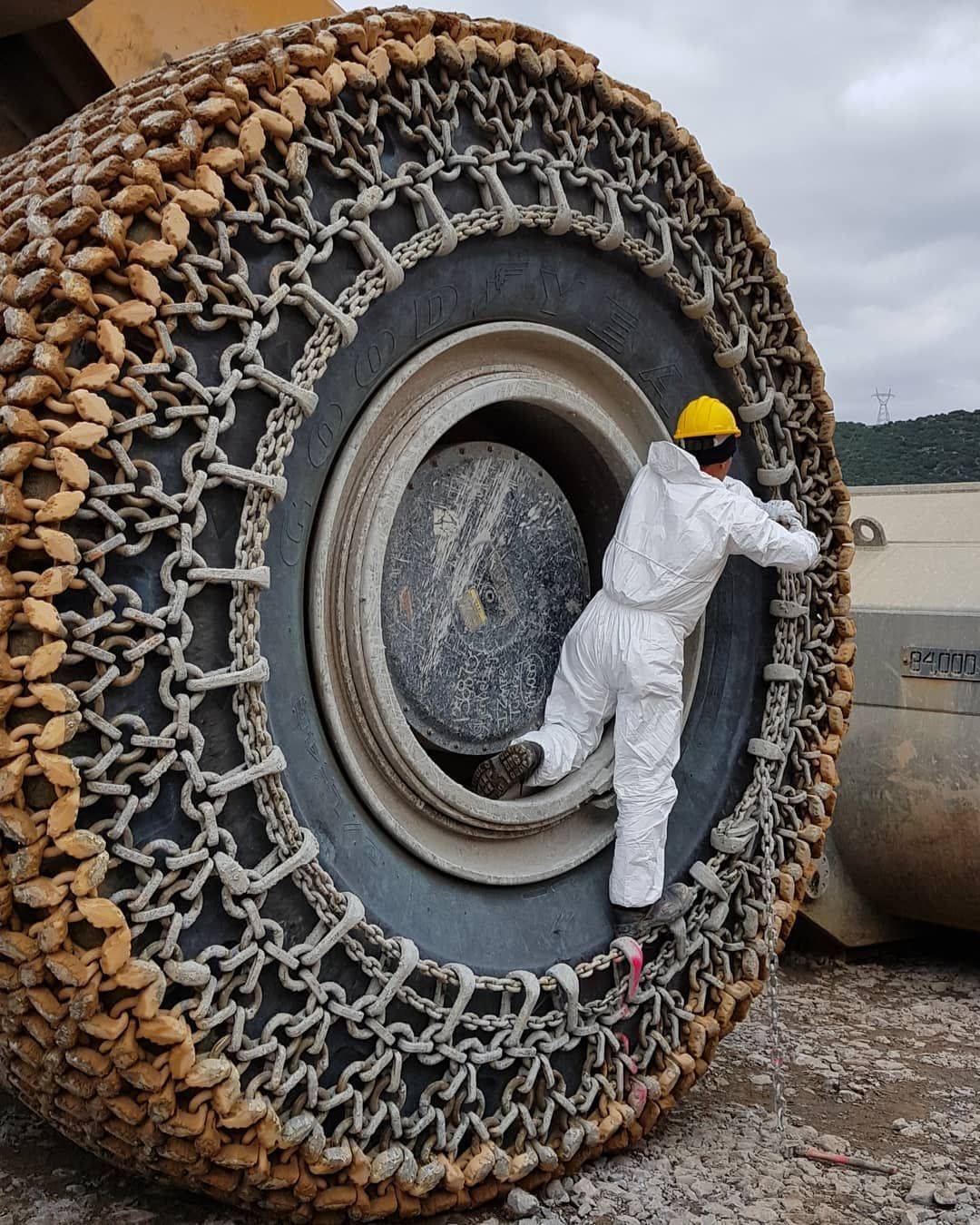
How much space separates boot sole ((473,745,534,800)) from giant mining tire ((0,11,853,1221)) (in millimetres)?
54

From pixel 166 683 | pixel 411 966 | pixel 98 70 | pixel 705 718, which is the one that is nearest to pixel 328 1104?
pixel 411 966

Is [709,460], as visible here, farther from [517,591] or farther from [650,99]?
[650,99]

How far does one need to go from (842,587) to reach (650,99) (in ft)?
3.18

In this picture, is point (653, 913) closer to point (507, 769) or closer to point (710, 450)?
point (507, 769)

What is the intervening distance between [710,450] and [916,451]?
653 centimetres

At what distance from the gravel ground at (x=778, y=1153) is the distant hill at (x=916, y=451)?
560 centimetres

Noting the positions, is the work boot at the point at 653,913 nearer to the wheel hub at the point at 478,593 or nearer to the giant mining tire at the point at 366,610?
the giant mining tire at the point at 366,610

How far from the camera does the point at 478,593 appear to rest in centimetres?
229

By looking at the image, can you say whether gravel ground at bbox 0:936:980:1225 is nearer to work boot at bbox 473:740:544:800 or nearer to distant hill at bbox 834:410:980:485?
work boot at bbox 473:740:544:800

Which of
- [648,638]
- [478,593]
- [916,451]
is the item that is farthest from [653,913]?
[916,451]

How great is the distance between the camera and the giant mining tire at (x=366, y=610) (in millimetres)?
1561

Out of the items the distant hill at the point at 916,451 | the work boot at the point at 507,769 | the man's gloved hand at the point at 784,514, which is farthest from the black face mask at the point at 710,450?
the distant hill at the point at 916,451

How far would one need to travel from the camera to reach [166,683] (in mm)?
1603

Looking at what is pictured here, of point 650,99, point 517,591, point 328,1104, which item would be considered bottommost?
point 328,1104
